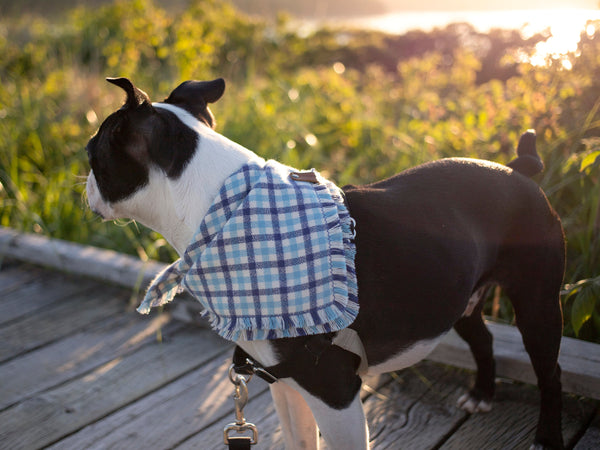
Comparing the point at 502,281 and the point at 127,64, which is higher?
the point at 127,64

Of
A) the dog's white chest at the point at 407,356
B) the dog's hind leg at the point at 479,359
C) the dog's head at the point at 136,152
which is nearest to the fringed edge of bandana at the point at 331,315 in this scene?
the dog's white chest at the point at 407,356

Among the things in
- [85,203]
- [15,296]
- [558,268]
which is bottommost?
[15,296]

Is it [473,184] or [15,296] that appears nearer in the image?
[473,184]

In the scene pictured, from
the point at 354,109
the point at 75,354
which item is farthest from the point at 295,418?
the point at 354,109

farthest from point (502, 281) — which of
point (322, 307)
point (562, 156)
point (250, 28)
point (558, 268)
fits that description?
point (250, 28)

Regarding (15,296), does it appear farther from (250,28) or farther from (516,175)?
(250,28)

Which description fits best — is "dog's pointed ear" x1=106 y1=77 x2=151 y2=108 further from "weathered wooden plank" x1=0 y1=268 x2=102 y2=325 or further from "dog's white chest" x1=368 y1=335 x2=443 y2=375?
"weathered wooden plank" x1=0 y1=268 x2=102 y2=325

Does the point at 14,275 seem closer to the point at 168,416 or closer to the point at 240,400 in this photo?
the point at 168,416

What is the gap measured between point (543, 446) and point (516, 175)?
0.99 m

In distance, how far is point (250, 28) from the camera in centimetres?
888

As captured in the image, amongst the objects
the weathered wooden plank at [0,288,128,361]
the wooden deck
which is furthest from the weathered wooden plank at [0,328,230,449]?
the weathered wooden plank at [0,288,128,361]

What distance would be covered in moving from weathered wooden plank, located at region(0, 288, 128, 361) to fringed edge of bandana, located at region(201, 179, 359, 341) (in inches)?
67.9

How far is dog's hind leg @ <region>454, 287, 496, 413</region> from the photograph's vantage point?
7.66ft

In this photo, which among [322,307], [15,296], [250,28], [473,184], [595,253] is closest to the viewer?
[322,307]
